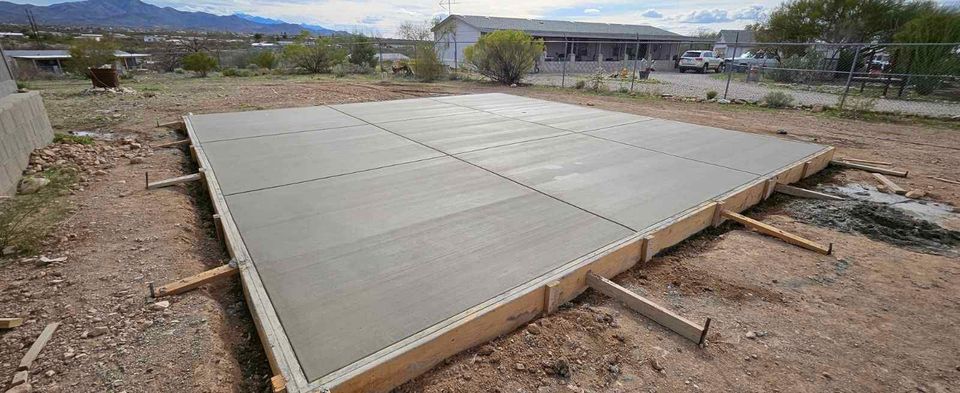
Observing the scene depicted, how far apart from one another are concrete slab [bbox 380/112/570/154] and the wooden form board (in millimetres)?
2643

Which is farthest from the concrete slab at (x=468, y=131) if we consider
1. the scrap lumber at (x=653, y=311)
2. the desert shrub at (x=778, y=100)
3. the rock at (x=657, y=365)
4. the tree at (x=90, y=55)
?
the tree at (x=90, y=55)

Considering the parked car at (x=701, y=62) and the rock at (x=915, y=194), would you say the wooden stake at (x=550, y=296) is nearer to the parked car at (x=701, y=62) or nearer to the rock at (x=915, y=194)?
the rock at (x=915, y=194)

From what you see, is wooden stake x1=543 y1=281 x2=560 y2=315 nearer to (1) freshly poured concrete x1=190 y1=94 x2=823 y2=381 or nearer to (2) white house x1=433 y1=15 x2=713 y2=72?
(1) freshly poured concrete x1=190 y1=94 x2=823 y2=381

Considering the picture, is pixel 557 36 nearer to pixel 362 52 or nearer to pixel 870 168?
pixel 362 52

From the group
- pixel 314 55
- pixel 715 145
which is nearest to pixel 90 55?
pixel 314 55

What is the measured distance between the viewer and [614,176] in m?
4.26

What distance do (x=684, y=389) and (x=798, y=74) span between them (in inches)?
828

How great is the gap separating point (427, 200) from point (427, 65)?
15360 mm

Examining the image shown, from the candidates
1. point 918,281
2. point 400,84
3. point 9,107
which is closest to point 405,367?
point 918,281

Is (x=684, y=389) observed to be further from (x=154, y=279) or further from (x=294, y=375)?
(x=154, y=279)

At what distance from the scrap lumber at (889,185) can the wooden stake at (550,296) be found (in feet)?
15.1

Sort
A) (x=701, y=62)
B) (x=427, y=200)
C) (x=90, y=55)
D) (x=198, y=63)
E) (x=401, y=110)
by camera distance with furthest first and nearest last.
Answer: (x=701, y=62), (x=198, y=63), (x=90, y=55), (x=401, y=110), (x=427, y=200)

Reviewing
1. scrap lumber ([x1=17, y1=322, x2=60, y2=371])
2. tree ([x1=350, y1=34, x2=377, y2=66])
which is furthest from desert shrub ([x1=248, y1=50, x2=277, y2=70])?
scrap lumber ([x1=17, y1=322, x2=60, y2=371])

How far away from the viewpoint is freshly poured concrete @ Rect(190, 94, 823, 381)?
2.25 m
